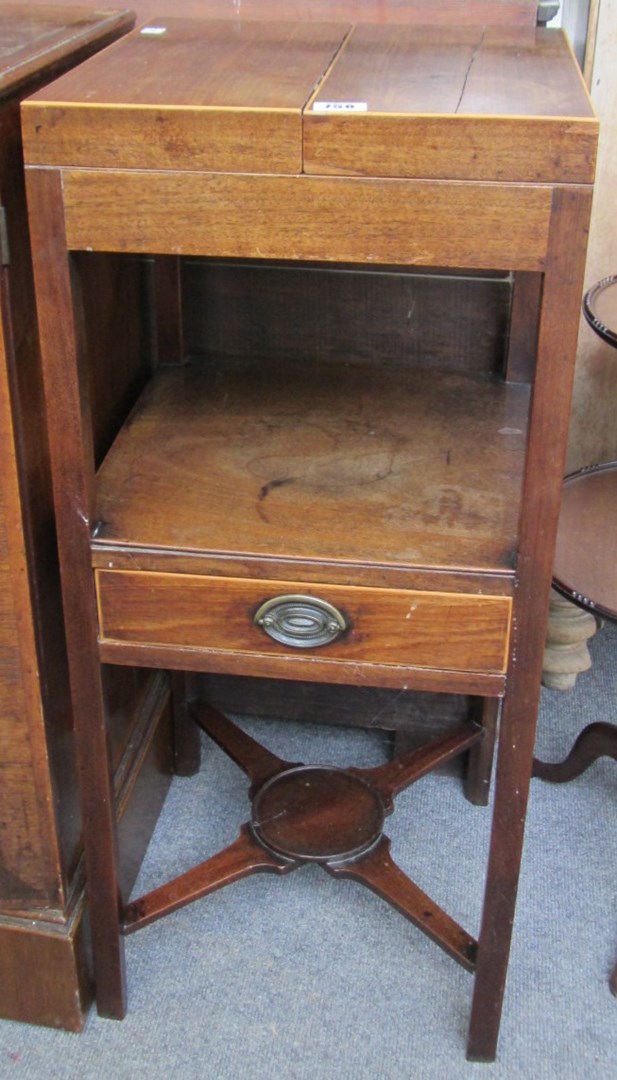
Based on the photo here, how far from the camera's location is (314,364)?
161 cm

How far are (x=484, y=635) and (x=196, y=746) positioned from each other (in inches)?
33.5

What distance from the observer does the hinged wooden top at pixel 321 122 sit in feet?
3.15

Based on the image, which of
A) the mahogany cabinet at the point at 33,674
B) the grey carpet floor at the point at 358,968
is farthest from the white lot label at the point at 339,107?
the grey carpet floor at the point at 358,968

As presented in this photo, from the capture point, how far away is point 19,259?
1172 mm

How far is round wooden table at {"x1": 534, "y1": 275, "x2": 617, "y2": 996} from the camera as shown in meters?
1.45

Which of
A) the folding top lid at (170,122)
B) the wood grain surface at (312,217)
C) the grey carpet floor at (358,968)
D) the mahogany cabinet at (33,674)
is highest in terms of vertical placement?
the folding top lid at (170,122)

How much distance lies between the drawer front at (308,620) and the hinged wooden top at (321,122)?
41 cm

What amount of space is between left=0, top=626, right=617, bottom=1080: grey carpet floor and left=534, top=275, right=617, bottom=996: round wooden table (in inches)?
3.7

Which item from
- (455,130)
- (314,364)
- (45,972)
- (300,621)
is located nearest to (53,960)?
(45,972)

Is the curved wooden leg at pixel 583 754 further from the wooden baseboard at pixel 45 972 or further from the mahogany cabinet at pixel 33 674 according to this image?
the wooden baseboard at pixel 45 972

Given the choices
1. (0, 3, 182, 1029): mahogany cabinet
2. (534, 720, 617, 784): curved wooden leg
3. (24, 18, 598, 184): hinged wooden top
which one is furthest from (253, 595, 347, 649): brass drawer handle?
(534, 720, 617, 784): curved wooden leg

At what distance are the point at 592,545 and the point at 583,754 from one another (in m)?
0.45

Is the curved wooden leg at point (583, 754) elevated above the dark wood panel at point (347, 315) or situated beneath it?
situated beneath

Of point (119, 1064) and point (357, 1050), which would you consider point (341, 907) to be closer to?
point (357, 1050)
